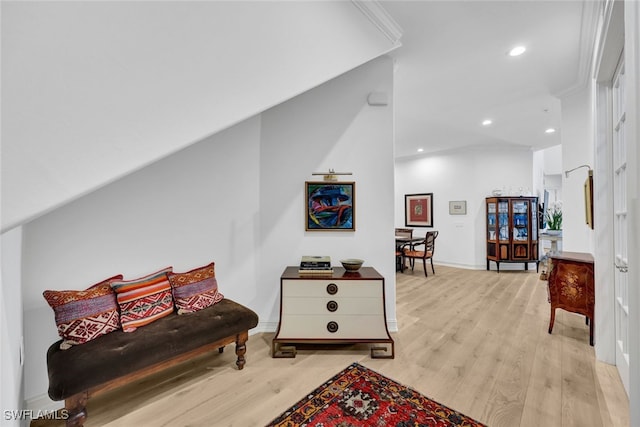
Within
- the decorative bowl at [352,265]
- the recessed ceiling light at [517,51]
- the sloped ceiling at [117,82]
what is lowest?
the decorative bowl at [352,265]

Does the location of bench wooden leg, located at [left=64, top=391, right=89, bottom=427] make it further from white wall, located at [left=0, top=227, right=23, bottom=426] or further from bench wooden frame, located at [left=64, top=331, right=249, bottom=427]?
white wall, located at [left=0, top=227, right=23, bottom=426]

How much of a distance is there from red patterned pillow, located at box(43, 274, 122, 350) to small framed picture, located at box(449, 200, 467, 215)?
6.69 m

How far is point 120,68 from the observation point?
1096 mm

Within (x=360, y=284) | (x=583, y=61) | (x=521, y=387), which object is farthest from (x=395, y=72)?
(x=521, y=387)

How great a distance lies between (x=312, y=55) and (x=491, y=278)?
5265mm

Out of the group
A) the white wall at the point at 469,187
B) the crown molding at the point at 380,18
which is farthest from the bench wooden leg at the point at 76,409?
the white wall at the point at 469,187

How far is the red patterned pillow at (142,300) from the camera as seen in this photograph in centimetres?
191

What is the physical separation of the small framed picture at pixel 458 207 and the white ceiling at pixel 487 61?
1961mm

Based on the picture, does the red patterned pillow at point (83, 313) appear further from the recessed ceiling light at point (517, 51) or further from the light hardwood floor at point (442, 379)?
the recessed ceiling light at point (517, 51)

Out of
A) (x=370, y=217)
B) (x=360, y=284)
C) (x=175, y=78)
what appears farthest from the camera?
(x=370, y=217)

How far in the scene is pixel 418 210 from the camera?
7.31m

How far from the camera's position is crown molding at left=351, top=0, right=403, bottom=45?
2152 mm

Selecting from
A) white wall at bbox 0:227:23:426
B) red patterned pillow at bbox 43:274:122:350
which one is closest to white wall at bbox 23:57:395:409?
red patterned pillow at bbox 43:274:122:350

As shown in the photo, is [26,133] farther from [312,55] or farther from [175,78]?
[312,55]
